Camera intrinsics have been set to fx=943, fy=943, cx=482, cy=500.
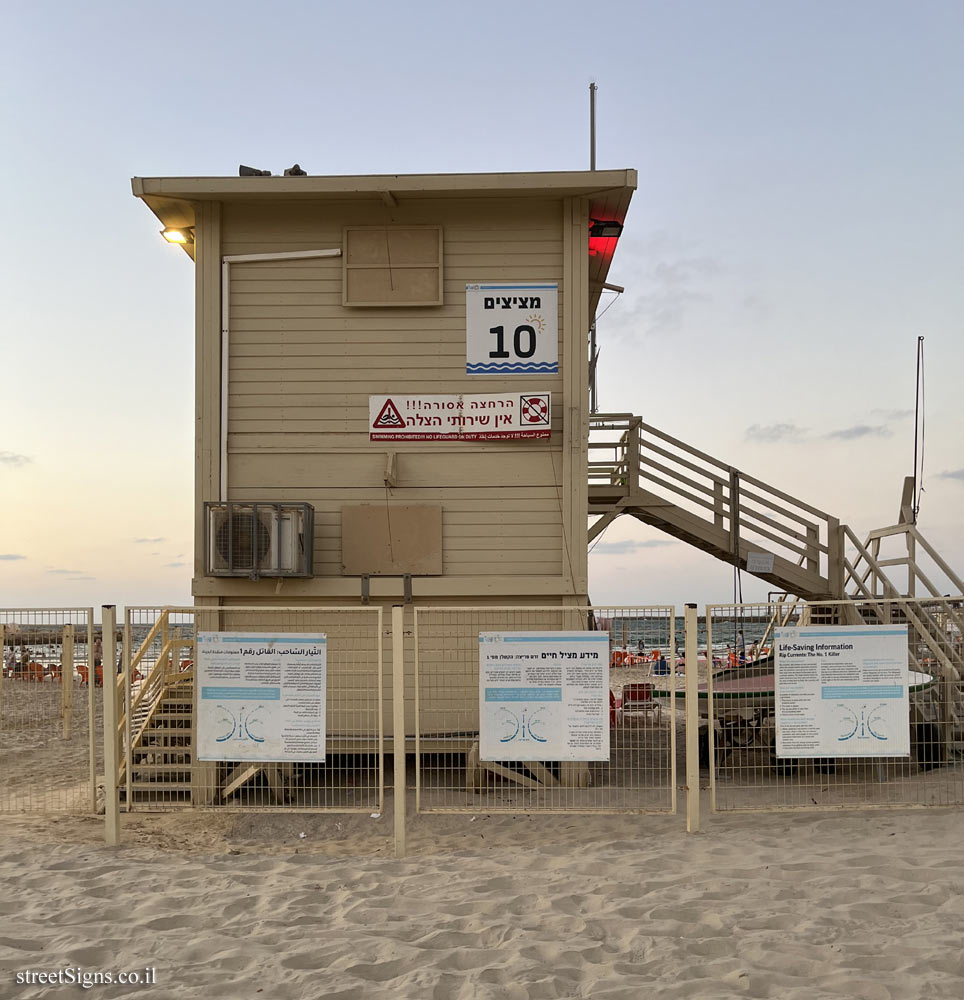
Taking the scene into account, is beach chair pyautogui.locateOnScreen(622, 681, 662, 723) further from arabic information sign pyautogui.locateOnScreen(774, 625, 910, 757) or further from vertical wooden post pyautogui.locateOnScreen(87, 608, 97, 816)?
vertical wooden post pyautogui.locateOnScreen(87, 608, 97, 816)

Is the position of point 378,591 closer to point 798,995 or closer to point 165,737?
point 165,737

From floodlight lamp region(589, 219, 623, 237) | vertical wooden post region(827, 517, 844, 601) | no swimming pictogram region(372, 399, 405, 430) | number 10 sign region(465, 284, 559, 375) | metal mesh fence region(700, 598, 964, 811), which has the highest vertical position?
floodlight lamp region(589, 219, 623, 237)

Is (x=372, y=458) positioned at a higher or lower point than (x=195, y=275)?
lower

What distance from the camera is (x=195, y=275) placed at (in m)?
11.6

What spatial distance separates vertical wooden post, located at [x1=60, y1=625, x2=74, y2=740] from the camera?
983 centimetres

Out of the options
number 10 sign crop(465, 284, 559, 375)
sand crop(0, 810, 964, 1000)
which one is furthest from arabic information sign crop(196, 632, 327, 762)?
number 10 sign crop(465, 284, 559, 375)

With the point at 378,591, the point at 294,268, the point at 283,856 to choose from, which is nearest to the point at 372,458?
the point at 378,591

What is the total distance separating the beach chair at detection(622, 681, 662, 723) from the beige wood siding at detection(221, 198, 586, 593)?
1.99 metres

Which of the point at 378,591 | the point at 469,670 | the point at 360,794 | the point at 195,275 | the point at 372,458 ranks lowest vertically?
the point at 360,794

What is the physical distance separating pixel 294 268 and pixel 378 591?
4.10 meters

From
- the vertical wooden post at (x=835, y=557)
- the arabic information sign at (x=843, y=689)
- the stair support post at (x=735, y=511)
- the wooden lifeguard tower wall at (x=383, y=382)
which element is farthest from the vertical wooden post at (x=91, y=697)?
the vertical wooden post at (x=835, y=557)

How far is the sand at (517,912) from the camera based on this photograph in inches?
203

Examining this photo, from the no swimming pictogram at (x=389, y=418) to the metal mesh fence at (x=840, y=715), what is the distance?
456cm

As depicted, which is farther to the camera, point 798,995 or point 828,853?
point 828,853
